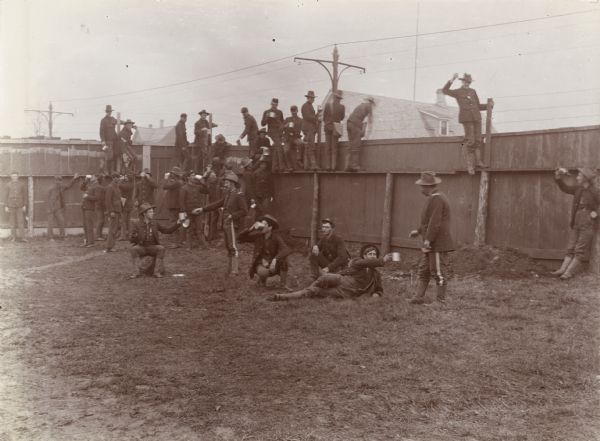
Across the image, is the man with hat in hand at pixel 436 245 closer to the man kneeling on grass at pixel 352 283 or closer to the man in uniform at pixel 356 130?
the man kneeling on grass at pixel 352 283

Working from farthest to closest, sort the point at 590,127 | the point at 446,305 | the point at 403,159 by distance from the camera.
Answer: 1. the point at 403,159
2. the point at 590,127
3. the point at 446,305

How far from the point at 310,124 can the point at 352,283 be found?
7.24 meters

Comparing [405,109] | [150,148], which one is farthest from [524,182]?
[405,109]

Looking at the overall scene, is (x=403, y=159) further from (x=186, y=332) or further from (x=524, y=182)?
(x=186, y=332)

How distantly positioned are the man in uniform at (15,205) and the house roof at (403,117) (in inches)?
754

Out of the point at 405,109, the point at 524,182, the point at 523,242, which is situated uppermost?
the point at 405,109

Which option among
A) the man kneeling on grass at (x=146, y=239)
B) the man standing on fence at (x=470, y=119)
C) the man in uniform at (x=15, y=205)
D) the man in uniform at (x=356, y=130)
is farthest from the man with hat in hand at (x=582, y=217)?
the man in uniform at (x=15, y=205)

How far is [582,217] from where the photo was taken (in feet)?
35.7

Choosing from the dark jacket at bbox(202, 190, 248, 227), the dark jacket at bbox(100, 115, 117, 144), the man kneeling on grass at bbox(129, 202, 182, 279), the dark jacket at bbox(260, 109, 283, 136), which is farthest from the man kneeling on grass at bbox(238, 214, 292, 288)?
the dark jacket at bbox(100, 115, 117, 144)

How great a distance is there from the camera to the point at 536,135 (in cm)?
1207

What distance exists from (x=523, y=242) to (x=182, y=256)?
8036 mm

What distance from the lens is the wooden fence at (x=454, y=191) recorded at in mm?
11773

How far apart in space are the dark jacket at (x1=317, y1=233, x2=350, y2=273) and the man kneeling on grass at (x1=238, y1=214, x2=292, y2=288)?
2.17ft

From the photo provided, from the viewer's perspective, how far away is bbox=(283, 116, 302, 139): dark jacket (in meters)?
16.7
